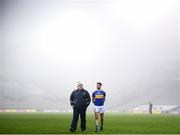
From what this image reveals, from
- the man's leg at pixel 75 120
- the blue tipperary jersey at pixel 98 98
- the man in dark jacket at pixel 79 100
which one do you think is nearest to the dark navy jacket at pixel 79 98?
the man in dark jacket at pixel 79 100

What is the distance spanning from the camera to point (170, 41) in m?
89.2

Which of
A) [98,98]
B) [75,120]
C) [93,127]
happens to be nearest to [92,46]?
[93,127]

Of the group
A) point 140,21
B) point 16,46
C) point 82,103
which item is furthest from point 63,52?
point 82,103

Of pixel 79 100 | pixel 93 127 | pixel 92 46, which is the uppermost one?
pixel 92 46

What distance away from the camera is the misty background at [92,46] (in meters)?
78.4

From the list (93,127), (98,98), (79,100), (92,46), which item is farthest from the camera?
(92,46)

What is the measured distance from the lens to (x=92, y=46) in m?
95.4

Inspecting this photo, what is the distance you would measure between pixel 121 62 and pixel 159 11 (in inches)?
911

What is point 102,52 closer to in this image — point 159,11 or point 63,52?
point 63,52

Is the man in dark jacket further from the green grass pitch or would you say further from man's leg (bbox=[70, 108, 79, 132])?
the green grass pitch

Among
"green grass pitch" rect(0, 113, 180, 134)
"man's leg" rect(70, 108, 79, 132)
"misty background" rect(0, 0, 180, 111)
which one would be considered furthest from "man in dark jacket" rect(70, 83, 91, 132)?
"misty background" rect(0, 0, 180, 111)

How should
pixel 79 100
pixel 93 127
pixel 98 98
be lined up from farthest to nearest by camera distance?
1. pixel 93 127
2. pixel 98 98
3. pixel 79 100

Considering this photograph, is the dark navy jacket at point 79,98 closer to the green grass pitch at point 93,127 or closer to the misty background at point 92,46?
the green grass pitch at point 93,127

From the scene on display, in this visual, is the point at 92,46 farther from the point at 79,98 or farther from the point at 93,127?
the point at 79,98
